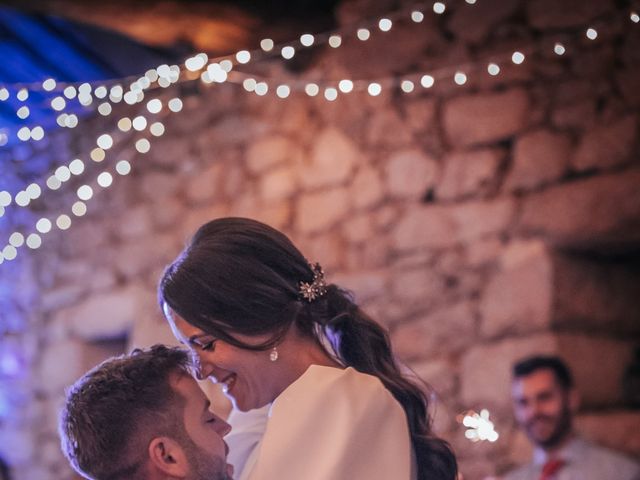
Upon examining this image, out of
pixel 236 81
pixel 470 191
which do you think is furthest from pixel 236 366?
pixel 236 81

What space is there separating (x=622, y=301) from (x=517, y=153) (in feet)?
2.14

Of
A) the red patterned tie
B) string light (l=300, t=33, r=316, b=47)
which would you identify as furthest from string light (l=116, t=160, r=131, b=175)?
the red patterned tie

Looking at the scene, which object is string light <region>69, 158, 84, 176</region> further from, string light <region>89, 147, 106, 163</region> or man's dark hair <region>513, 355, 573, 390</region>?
man's dark hair <region>513, 355, 573, 390</region>

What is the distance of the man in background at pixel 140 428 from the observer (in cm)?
194

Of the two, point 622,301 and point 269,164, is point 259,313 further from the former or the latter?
point 269,164

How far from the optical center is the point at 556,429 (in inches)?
146

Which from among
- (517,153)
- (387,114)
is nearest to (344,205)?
(387,114)

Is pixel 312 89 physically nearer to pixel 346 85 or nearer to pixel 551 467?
pixel 346 85

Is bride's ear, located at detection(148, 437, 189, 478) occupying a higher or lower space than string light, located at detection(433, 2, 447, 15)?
lower

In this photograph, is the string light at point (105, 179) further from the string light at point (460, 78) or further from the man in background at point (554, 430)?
the man in background at point (554, 430)

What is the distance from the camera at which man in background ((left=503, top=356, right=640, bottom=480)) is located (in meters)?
3.62

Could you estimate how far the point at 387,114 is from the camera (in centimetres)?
441

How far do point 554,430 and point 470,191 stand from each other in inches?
37.1

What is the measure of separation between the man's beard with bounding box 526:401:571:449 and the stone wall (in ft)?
0.40
